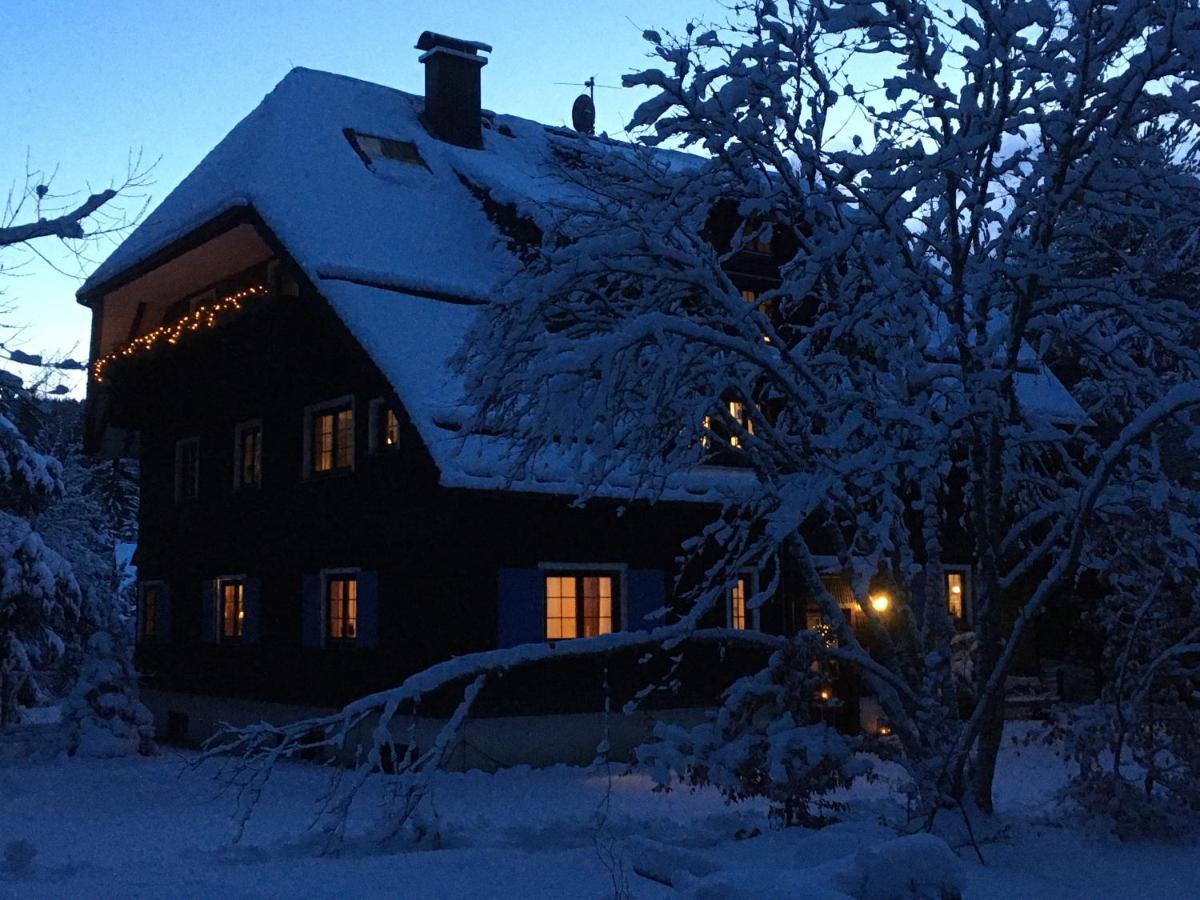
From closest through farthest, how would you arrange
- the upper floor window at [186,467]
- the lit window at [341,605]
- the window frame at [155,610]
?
the lit window at [341,605]
the upper floor window at [186,467]
the window frame at [155,610]

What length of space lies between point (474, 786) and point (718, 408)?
6.56 m

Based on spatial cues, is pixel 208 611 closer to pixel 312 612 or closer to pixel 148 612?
pixel 148 612

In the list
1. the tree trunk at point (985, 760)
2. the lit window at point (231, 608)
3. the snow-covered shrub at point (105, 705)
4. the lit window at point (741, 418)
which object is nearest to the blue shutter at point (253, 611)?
the lit window at point (231, 608)

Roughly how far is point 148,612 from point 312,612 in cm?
731

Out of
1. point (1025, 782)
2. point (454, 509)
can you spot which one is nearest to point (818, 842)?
point (1025, 782)

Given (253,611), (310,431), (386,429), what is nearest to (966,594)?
(386,429)

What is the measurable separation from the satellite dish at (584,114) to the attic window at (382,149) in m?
5.25

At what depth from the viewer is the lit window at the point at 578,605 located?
16.3 metres

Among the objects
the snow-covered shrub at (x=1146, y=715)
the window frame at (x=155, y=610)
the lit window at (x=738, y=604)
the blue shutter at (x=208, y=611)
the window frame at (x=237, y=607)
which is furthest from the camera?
the window frame at (x=155, y=610)

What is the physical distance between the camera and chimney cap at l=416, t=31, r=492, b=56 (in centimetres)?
2116

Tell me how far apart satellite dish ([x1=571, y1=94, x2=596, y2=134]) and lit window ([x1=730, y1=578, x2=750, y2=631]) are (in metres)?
11.2

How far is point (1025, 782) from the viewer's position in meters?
13.8

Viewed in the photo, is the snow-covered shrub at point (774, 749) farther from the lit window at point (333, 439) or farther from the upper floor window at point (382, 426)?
the lit window at point (333, 439)

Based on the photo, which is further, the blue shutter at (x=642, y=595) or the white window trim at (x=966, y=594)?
the white window trim at (x=966, y=594)
